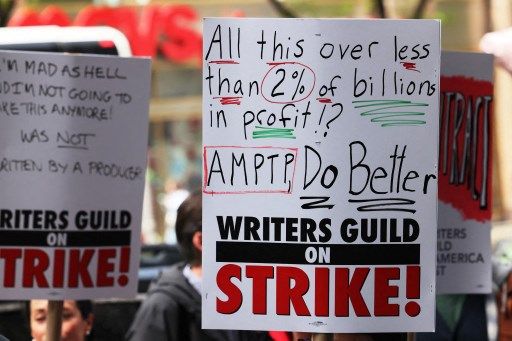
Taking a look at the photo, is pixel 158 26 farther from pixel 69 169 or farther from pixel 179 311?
pixel 69 169

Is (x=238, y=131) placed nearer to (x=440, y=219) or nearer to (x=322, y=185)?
(x=322, y=185)

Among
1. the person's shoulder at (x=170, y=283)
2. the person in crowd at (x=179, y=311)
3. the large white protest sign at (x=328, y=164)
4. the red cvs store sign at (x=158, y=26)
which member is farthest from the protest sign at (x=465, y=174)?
the red cvs store sign at (x=158, y=26)

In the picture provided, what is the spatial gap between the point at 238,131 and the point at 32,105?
46.3 inches

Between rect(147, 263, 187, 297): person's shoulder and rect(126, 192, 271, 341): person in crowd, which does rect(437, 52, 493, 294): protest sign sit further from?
rect(147, 263, 187, 297): person's shoulder

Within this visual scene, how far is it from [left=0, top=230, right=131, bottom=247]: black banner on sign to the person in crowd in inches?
22.2

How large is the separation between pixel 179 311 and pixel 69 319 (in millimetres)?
480

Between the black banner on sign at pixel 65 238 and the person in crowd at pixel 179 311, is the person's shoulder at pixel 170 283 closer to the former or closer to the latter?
the person in crowd at pixel 179 311

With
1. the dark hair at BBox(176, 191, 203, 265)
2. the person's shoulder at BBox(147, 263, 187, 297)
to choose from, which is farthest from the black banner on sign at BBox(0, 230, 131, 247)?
the dark hair at BBox(176, 191, 203, 265)

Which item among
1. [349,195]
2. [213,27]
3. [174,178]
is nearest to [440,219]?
[349,195]

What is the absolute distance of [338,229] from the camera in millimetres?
5008

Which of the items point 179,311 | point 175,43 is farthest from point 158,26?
point 179,311

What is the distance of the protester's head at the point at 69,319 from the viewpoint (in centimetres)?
631

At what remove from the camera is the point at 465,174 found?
6.12m

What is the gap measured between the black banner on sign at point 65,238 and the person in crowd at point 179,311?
Result: 1.85ft
